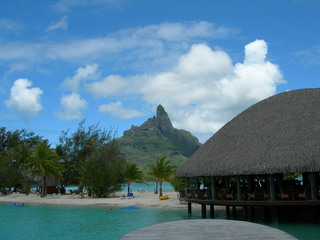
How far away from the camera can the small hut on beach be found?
62.5ft

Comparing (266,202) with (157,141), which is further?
(157,141)

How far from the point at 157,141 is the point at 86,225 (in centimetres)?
15893

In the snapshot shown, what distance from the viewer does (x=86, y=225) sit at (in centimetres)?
2327

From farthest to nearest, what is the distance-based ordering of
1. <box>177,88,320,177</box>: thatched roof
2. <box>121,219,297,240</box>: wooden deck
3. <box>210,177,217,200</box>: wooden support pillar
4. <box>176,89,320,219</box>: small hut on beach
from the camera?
<box>210,177,217,200</box>: wooden support pillar
<box>176,89,320,219</box>: small hut on beach
<box>177,88,320,177</box>: thatched roof
<box>121,219,297,240</box>: wooden deck

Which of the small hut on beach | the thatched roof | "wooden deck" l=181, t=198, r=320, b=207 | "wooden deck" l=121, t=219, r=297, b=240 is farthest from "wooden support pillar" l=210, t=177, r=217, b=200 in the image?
"wooden deck" l=121, t=219, r=297, b=240

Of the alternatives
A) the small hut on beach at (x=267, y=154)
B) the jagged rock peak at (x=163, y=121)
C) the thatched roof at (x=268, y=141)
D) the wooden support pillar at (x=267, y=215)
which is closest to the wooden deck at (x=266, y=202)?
the small hut on beach at (x=267, y=154)

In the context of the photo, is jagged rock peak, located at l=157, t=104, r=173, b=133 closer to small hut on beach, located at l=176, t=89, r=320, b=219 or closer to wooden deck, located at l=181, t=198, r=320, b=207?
small hut on beach, located at l=176, t=89, r=320, b=219

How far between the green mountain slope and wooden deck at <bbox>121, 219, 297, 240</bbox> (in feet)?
467

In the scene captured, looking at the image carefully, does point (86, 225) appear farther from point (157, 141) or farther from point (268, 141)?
point (157, 141)

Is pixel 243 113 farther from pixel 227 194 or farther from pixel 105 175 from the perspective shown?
pixel 105 175

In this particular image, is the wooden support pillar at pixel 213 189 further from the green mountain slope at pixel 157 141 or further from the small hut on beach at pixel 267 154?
the green mountain slope at pixel 157 141

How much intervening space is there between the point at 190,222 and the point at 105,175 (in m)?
30.4

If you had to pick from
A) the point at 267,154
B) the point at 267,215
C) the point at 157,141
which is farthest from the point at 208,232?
the point at 157,141

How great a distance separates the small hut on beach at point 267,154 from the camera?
1905 cm
